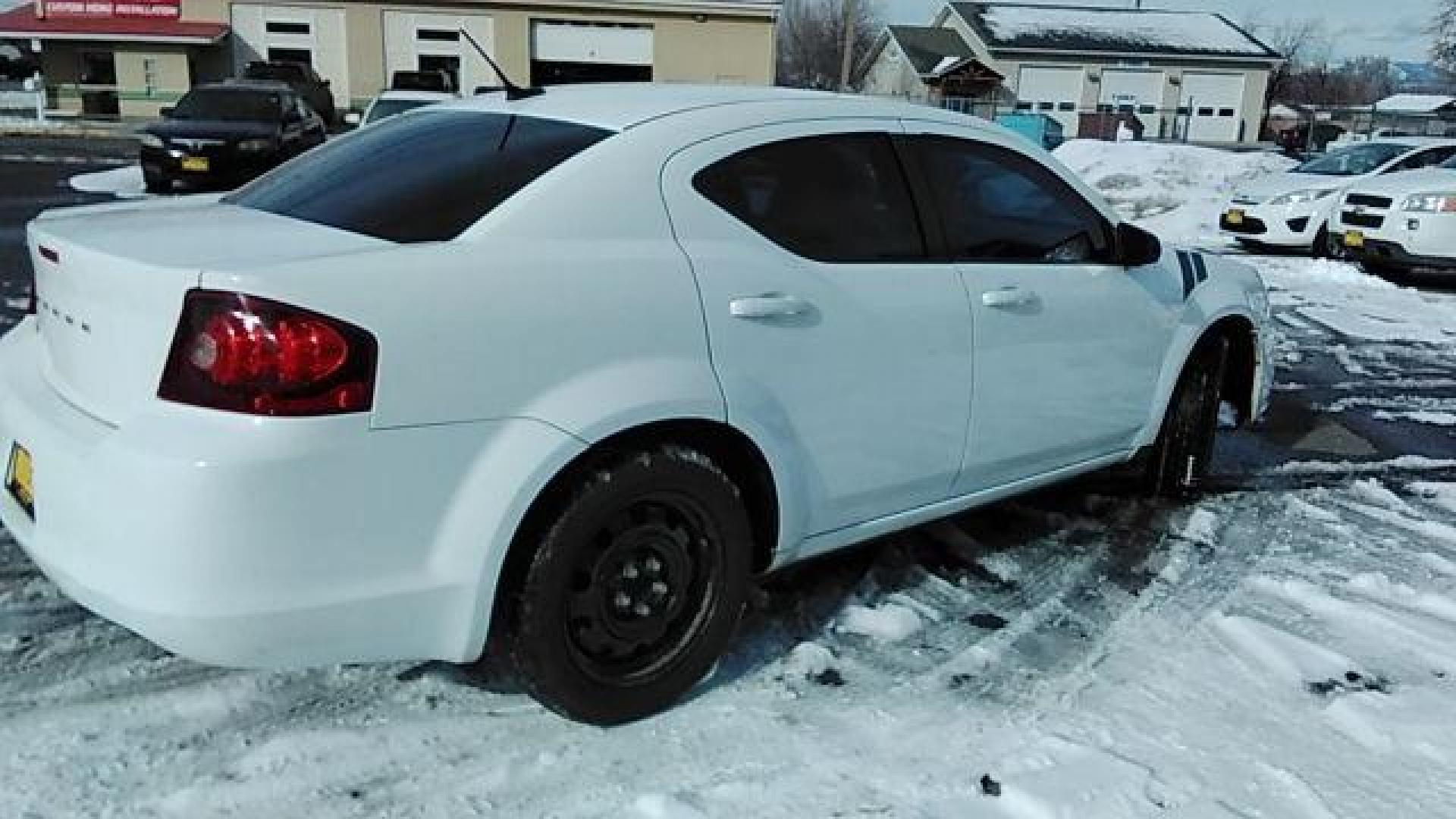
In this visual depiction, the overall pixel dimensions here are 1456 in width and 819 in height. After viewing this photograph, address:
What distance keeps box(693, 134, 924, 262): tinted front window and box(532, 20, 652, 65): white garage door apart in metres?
40.1

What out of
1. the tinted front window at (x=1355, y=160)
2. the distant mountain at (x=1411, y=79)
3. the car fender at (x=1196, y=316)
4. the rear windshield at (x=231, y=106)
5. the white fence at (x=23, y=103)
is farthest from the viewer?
the distant mountain at (x=1411, y=79)

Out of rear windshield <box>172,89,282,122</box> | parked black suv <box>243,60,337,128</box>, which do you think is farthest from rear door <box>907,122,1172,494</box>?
parked black suv <box>243,60,337,128</box>

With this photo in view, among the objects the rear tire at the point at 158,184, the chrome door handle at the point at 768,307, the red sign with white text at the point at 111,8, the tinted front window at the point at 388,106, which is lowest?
the rear tire at the point at 158,184

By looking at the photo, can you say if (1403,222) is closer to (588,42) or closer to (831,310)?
(831,310)

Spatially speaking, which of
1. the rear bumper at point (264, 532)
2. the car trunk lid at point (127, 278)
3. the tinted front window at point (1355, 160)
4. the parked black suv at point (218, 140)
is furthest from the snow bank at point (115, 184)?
the tinted front window at point (1355, 160)

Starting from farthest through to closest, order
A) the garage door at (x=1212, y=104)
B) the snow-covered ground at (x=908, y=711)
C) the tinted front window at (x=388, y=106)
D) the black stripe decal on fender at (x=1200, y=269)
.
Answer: the garage door at (x=1212, y=104) < the tinted front window at (x=388, y=106) < the black stripe decal on fender at (x=1200, y=269) < the snow-covered ground at (x=908, y=711)

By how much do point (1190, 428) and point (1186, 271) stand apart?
690 millimetres

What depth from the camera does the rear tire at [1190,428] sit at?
4.99m

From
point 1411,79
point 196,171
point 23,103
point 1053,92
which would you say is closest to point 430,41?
point 23,103

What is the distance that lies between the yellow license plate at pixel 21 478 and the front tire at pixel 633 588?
1172 mm

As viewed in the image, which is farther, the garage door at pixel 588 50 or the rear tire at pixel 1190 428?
the garage door at pixel 588 50

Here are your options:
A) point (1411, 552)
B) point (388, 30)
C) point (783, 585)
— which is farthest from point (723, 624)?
point (388, 30)

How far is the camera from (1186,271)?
15.9 feet

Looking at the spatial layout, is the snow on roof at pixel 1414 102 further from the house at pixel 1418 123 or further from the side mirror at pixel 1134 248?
the side mirror at pixel 1134 248
